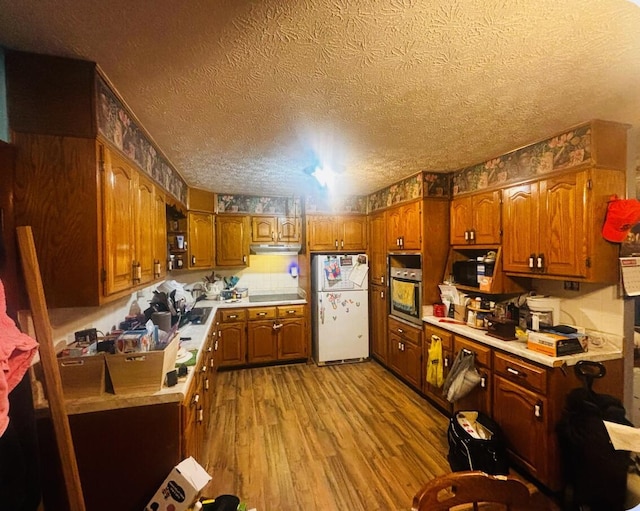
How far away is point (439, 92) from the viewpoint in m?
1.49

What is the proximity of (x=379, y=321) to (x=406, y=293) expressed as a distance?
82 centimetres

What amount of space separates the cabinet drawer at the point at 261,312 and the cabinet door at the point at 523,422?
2.63 meters

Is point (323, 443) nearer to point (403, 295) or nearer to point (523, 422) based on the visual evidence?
point (523, 422)

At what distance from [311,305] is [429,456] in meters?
2.31

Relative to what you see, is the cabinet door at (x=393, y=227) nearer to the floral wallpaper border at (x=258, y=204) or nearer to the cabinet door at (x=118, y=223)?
the floral wallpaper border at (x=258, y=204)

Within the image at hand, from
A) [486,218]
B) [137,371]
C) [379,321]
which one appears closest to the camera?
[137,371]

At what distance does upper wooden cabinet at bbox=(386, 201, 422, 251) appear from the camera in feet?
10.3

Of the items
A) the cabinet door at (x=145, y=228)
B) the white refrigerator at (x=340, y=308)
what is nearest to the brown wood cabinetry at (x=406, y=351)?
the white refrigerator at (x=340, y=308)

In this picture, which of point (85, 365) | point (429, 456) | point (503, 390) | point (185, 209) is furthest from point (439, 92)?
point (185, 209)

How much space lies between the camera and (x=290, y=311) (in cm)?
400

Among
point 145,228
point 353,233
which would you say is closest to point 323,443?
point 145,228

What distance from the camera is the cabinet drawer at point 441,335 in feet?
8.75

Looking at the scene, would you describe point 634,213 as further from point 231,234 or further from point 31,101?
point 231,234

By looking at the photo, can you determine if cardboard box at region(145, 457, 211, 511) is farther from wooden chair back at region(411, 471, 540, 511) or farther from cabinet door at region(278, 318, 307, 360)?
cabinet door at region(278, 318, 307, 360)
